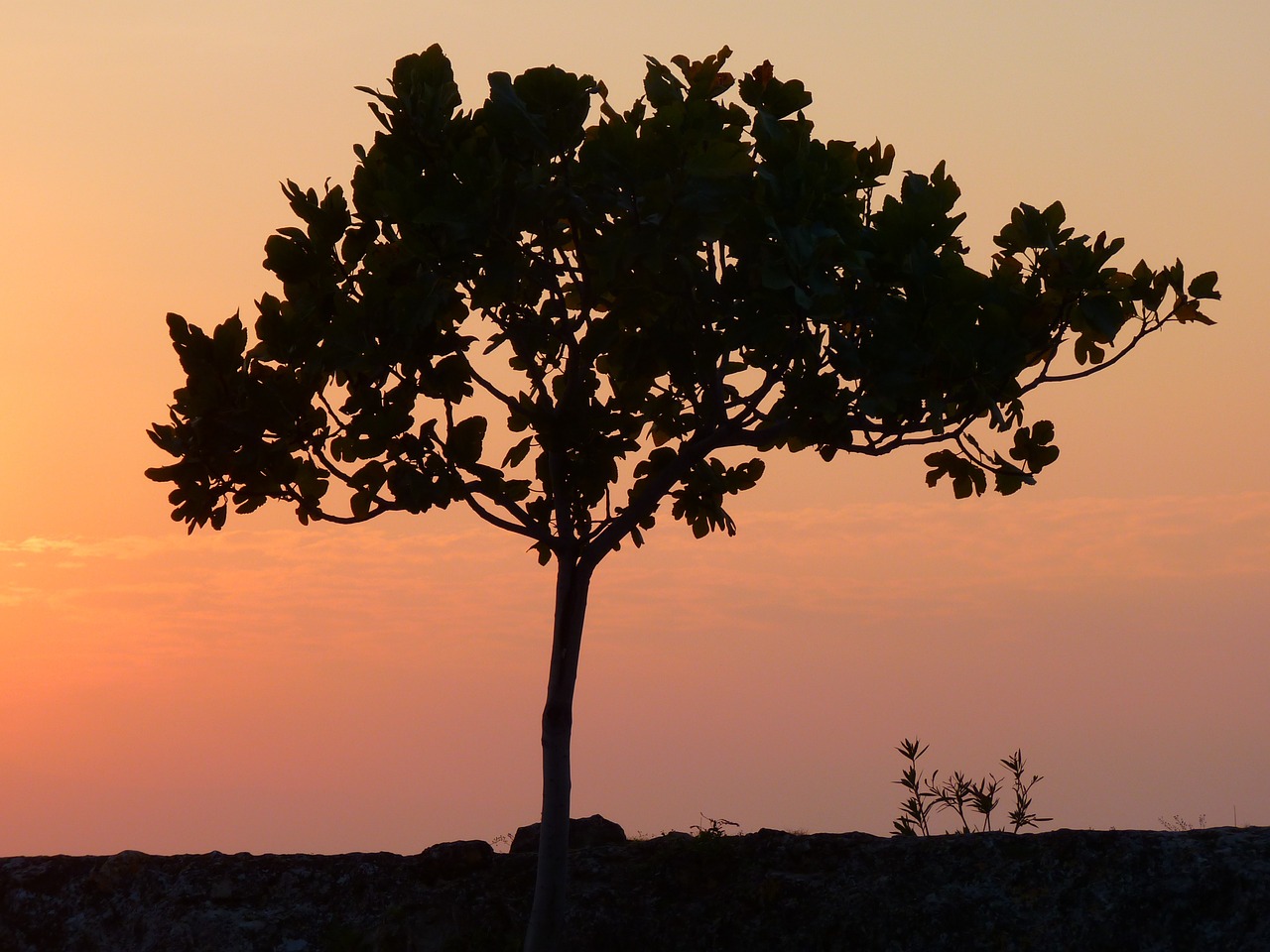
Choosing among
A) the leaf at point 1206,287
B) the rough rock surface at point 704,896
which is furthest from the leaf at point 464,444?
the leaf at point 1206,287

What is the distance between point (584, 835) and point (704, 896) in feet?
7.34

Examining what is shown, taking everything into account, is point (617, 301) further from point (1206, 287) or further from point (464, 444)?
point (1206, 287)

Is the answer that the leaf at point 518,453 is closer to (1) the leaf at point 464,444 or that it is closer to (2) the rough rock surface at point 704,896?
(1) the leaf at point 464,444

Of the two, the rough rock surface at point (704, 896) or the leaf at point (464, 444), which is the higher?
the leaf at point (464, 444)

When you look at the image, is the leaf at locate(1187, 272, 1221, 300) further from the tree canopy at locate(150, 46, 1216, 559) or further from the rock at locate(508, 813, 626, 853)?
the rock at locate(508, 813, 626, 853)

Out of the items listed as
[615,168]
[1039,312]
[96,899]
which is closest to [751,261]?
[615,168]

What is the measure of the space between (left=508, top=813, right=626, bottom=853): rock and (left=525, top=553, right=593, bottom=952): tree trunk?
2.70 metres

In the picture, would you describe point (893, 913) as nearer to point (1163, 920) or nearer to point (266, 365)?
point (1163, 920)

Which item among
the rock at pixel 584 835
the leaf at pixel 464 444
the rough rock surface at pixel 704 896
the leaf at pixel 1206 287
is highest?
the leaf at pixel 1206 287

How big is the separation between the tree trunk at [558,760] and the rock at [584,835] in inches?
106

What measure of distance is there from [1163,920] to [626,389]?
6.91m

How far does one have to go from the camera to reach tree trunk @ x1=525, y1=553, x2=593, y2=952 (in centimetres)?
1176

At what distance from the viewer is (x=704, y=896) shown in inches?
512

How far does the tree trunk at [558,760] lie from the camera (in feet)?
38.6
